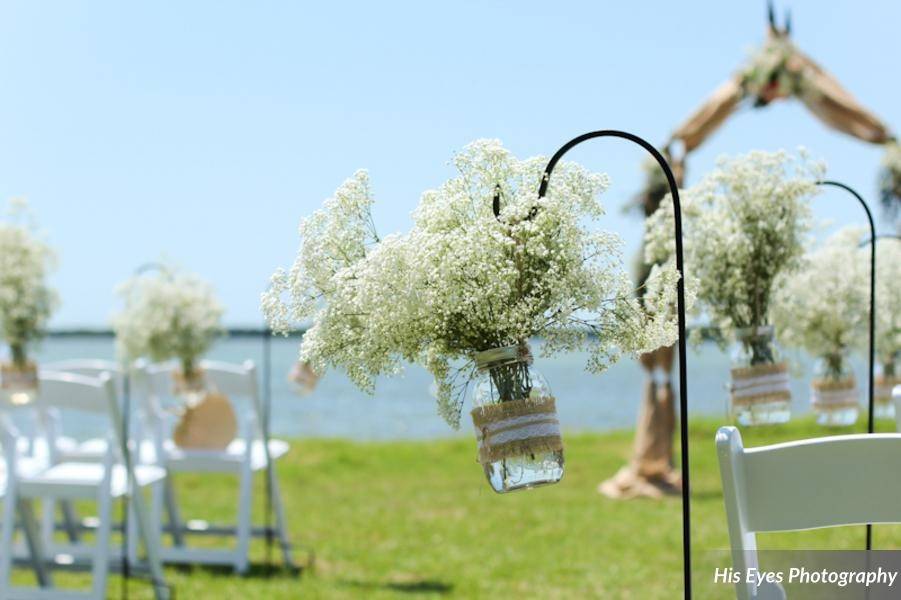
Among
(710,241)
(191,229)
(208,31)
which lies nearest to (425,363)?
(710,241)

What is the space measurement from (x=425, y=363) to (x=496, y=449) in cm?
22

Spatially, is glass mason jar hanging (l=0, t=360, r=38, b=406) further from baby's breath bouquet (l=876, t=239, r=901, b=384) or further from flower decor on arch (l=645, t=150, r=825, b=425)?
baby's breath bouquet (l=876, t=239, r=901, b=384)

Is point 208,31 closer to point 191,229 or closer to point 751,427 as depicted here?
point 191,229

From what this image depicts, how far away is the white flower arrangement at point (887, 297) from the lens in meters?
4.06

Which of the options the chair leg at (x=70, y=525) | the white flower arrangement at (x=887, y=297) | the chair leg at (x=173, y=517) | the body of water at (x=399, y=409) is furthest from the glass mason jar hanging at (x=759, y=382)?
the body of water at (x=399, y=409)

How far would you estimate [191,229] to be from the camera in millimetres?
52438

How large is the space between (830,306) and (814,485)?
2.15 meters

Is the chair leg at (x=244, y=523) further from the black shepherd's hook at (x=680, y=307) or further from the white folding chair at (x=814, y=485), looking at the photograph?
the white folding chair at (x=814, y=485)

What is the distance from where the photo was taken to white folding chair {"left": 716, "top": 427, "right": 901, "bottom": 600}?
5.97ft

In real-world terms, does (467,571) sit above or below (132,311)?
below

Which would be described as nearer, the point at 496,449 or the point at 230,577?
the point at 496,449

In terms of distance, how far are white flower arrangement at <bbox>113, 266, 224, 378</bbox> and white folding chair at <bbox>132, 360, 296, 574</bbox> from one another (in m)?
0.14

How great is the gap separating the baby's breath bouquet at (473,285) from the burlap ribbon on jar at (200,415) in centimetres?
405

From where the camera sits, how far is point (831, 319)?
385 centimetres
